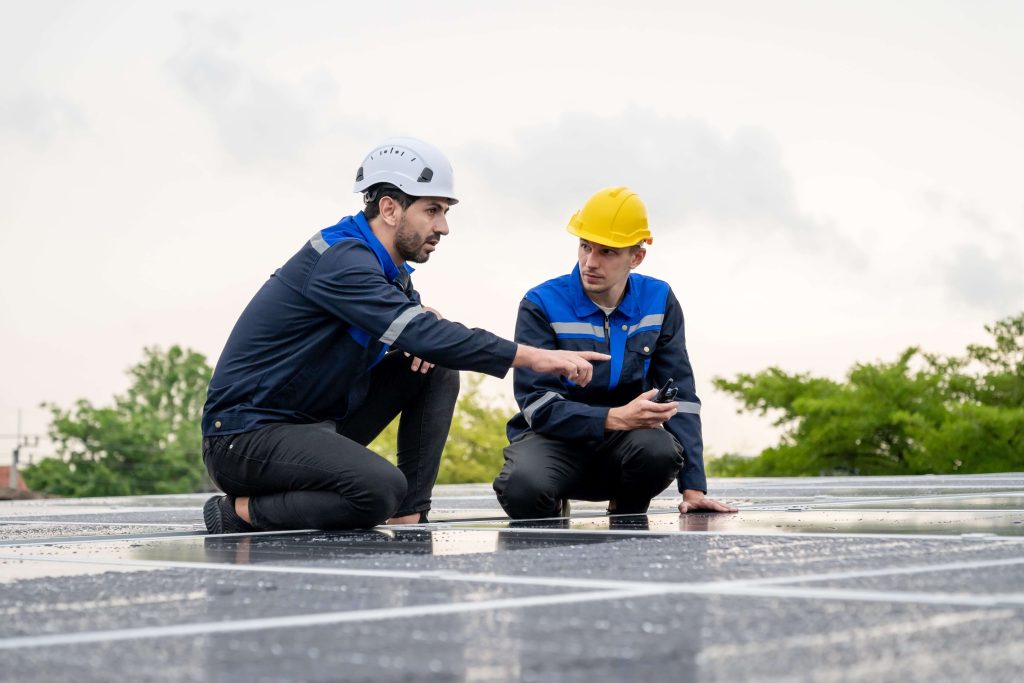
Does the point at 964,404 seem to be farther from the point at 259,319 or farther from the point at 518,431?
the point at 259,319

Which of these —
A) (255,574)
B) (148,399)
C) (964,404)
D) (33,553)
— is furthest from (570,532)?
(148,399)

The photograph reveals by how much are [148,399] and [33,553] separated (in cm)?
6070

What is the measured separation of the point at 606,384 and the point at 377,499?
1223 mm

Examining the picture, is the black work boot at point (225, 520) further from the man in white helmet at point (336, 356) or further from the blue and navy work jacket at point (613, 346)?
the blue and navy work jacket at point (613, 346)

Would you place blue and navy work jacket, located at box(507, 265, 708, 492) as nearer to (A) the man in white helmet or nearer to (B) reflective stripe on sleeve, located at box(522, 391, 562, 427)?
(B) reflective stripe on sleeve, located at box(522, 391, 562, 427)

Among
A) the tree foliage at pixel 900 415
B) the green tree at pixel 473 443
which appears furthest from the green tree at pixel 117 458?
the tree foliage at pixel 900 415

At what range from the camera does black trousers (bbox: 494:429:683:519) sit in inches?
213

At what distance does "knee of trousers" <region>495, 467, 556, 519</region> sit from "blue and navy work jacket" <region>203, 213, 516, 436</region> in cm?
64

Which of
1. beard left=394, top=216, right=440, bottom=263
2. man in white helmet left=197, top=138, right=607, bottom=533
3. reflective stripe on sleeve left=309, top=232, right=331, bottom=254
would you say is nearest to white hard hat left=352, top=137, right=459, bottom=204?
man in white helmet left=197, top=138, right=607, bottom=533

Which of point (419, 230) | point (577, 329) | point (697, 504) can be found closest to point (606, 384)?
point (577, 329)

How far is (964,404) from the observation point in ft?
61.7

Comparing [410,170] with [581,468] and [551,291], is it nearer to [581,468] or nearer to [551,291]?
[551,291]

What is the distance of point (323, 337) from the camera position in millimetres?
5035

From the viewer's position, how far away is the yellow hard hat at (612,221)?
5.62 m
